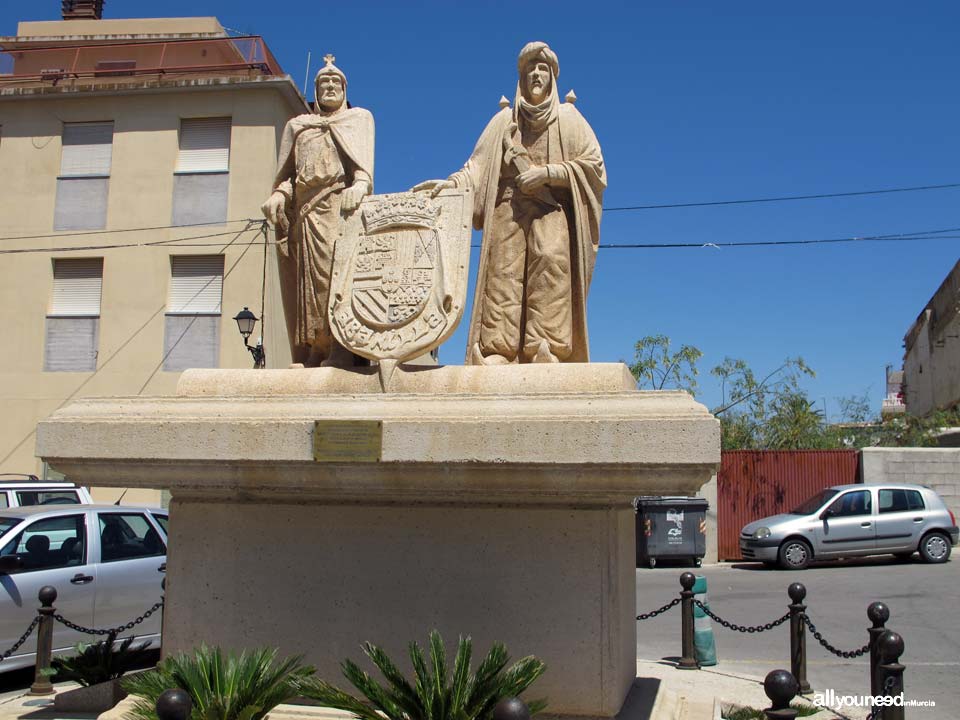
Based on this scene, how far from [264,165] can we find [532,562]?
1585 centimetres

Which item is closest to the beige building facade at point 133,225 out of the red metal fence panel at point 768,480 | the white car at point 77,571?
the white car at point 77,571

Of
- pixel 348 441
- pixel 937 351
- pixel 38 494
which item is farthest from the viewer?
pixel 937 351

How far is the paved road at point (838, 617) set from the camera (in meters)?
7.71

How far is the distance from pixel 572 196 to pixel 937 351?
99.0 ft

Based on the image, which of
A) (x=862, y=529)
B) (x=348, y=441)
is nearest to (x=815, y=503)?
(x=862, y=529)

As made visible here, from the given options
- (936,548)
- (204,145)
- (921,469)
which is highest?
(204,145)

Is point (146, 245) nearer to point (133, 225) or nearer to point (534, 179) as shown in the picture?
point (133, 225)

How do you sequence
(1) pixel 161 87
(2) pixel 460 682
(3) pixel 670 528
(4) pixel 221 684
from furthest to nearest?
(1) pixel 161 87
(3) pixel 670 528
(4) pixel 221 684
(2) pixel 460 682

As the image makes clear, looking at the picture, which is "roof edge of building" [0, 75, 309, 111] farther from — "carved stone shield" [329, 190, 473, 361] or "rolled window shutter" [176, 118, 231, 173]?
"carved stone shield" [329, 190, 473, 361]

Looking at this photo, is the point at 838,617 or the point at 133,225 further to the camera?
the point at 133,225

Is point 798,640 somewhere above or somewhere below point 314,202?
below

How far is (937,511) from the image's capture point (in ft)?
54.0

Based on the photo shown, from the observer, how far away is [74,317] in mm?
19109

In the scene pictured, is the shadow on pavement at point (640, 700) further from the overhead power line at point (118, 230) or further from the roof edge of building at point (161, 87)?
the roof edge of building at point (161, 87)
